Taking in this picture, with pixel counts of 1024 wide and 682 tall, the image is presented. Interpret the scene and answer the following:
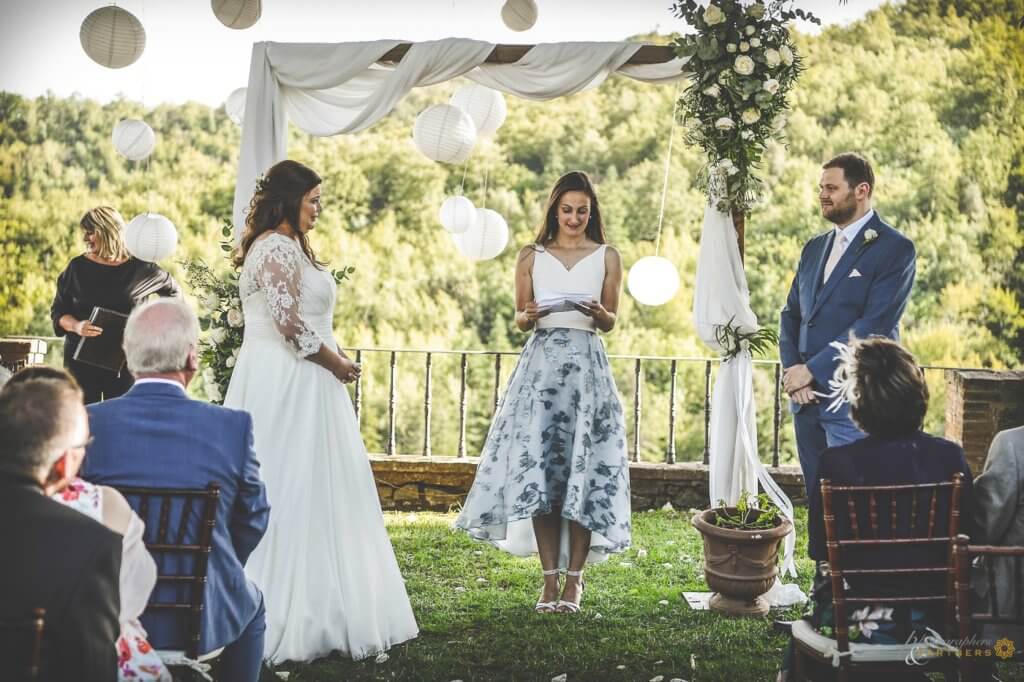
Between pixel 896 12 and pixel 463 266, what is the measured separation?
8.39 meters

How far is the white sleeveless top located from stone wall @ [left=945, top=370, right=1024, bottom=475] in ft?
9.20

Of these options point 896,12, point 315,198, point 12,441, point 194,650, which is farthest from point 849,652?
point 896,12

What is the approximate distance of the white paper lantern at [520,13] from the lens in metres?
6.12

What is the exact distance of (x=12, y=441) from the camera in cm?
161

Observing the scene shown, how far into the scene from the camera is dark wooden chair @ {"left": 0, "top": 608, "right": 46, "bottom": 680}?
142cm

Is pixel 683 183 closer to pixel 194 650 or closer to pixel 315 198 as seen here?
pixel 315 198

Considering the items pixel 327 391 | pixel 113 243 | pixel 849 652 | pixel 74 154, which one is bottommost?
pixel 849 652

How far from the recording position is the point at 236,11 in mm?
5121

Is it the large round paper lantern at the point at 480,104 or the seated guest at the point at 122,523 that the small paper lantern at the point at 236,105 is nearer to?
the large round paper lantern at the point at 480,104

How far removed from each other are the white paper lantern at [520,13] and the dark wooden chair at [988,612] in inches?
184

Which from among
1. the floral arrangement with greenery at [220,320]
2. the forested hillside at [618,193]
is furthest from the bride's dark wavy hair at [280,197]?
the forested hillside at [618,193]

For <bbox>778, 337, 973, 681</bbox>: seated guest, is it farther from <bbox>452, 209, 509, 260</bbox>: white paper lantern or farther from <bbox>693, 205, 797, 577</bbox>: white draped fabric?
<bbox>452, 209, 509, 260</bbox>: white paper lantern

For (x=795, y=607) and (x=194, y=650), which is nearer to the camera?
(x=194, y=650)

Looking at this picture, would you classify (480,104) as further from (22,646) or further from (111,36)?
(22,646)
